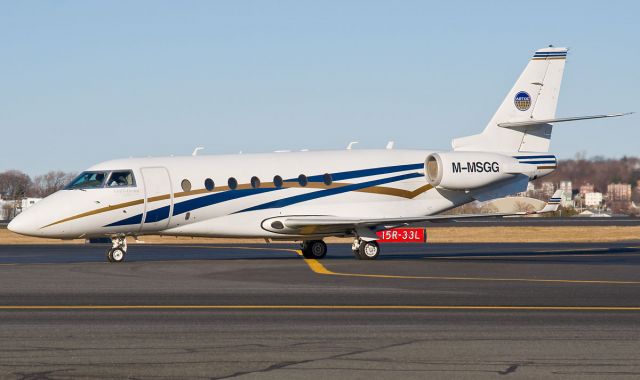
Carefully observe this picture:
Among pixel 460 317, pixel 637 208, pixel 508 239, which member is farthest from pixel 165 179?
pixel 637 208

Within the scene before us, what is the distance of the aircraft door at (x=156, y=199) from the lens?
92.7 feet

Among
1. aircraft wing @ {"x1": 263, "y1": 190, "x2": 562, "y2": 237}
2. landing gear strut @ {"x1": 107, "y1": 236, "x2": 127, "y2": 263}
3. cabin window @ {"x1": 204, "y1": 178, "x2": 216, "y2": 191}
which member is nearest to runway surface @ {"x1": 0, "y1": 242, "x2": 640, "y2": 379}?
landing gear strut @ {"x1": 107, "y1": 236, "x2": 127, "y2": 263}

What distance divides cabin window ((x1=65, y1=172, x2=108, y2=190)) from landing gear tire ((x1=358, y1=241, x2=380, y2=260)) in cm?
791

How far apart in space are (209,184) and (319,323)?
16.2 metres

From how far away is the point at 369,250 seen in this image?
98.2 ft

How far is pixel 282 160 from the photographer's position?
3036 centimetres

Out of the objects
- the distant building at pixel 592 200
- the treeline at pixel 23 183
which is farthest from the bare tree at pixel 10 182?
the distant building at pixel 592 200

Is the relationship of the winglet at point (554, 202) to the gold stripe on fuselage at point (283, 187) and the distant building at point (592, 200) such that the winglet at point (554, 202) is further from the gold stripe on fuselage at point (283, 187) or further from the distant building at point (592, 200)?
the distant building at point (592, 200)

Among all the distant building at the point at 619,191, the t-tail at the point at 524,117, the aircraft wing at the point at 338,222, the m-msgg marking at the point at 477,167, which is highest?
the t-tail at the point at 524,117

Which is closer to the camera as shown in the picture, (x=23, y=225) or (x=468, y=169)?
(x=23, y=225)

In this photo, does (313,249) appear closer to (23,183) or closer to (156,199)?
(156,199)

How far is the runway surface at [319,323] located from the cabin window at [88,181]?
13.5ft

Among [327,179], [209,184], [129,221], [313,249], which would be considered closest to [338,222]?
[327,179]

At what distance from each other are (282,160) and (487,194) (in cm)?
691
